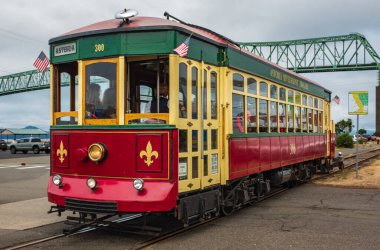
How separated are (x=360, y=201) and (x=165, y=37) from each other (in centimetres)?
695

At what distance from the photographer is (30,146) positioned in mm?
42719

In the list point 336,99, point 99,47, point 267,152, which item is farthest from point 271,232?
point 336,99

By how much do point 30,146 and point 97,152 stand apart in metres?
38.2

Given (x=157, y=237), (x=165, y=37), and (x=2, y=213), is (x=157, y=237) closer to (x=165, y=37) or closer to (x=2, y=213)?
(x=165, y=37)

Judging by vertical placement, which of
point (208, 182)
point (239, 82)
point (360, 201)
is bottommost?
point (360, 201)

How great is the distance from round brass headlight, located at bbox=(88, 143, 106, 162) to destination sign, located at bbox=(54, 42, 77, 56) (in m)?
1.59

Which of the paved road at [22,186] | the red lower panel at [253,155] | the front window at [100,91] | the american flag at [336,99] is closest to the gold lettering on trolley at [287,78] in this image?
the red lower panel at [253,155]

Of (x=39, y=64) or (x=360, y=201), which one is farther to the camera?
(x=360, y=201)

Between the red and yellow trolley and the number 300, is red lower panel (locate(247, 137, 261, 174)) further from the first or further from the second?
the number 300

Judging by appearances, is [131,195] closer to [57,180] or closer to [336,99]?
[57,180]

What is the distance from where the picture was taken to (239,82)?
8.81 metres

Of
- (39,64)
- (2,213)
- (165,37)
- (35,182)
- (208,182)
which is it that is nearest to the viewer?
(165,37)

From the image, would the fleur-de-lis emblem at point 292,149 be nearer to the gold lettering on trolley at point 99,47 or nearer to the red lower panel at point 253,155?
the red lower panel at point 253,155

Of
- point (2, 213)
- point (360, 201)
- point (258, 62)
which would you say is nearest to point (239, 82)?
point (258, 62)
